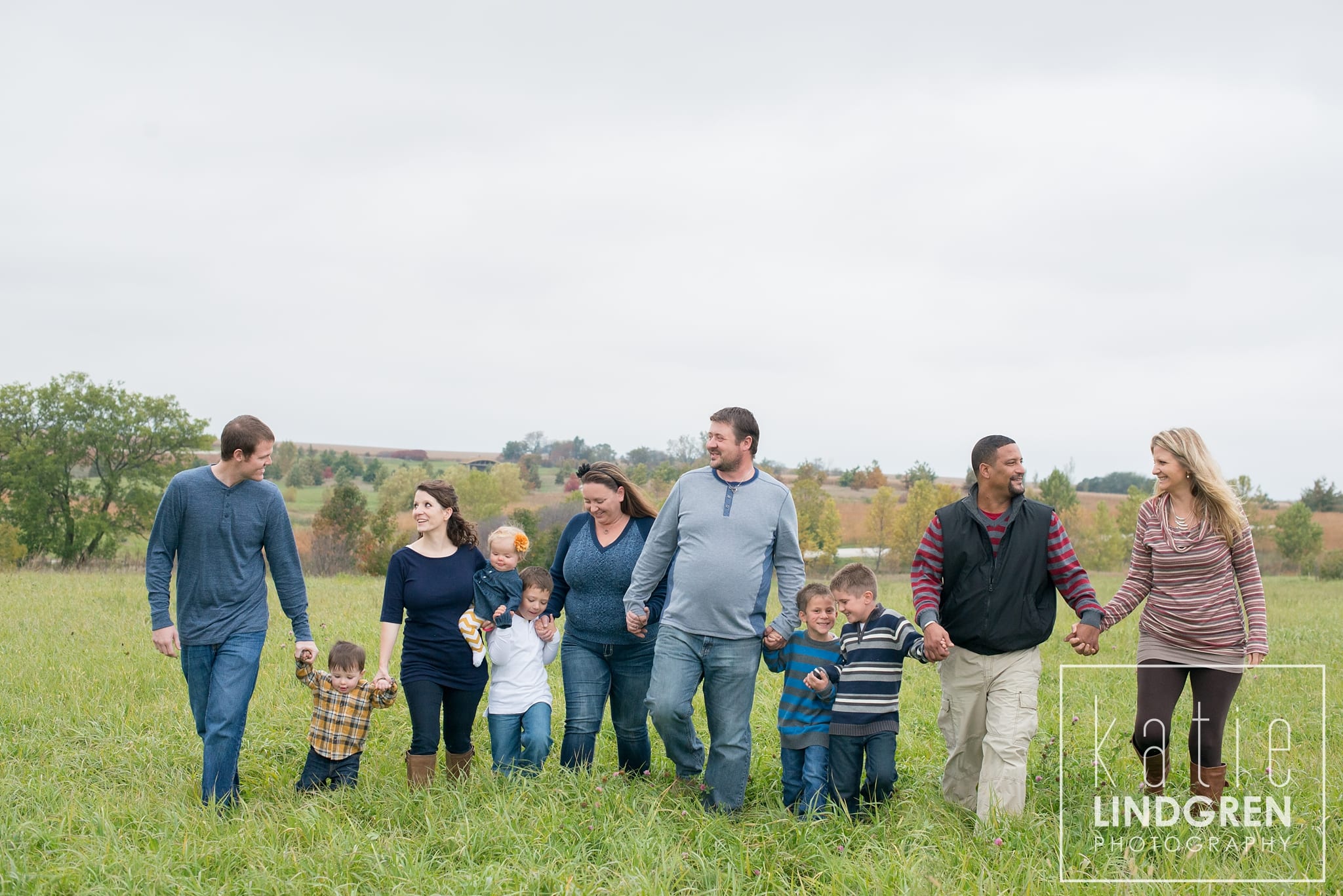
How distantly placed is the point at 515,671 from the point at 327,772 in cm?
131

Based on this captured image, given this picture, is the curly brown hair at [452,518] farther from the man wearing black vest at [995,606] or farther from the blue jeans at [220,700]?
the man wearing black vest at [995,606]

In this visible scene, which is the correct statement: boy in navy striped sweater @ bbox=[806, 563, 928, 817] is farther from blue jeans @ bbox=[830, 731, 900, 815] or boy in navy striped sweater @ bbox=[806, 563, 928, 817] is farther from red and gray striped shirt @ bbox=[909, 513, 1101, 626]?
red and gray striped shirt @ bbox=[909, 513, 1101, 626]

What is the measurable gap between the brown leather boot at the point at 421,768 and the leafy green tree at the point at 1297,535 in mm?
67293

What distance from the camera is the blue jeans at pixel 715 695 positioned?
5547mm

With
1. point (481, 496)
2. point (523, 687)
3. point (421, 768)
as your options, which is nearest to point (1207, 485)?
point (523, 687)

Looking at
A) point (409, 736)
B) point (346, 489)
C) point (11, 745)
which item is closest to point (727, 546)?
point (409, 736)

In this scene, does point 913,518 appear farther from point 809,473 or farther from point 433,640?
point 433,640

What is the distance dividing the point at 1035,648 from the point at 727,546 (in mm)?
1810

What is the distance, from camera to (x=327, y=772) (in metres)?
5.97

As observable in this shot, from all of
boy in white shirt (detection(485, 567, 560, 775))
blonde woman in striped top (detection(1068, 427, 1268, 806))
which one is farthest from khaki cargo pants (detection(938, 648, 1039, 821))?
boy in white shirt (detection(485, 567, 560, 775))

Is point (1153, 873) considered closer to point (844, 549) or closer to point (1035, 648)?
point (1035, 648)

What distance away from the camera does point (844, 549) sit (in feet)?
240

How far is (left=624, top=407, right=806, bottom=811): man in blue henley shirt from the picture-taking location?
553 centimetres

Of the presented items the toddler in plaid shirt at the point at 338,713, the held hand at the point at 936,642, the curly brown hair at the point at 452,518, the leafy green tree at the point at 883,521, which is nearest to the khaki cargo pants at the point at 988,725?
the held hand at the point at 936,642
